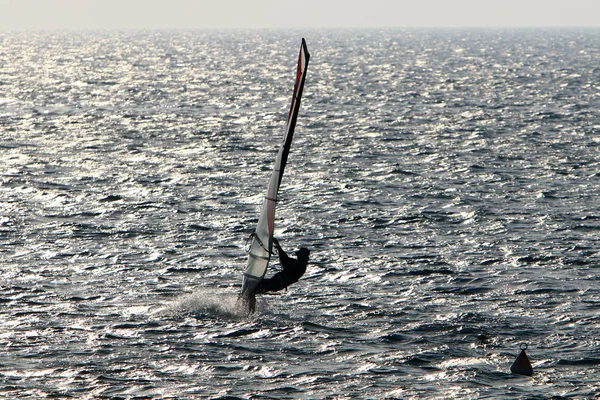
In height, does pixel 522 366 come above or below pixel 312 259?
above

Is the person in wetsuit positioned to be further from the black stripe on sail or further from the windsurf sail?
the black stripe on sail

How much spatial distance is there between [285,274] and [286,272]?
0.29ft

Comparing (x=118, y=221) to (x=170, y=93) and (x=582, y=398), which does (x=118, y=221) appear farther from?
(x=170, y=93)

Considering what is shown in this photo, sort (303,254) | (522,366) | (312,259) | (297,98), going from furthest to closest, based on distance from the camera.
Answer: (312,259) < (303,254) < (297,98) < (522,366)

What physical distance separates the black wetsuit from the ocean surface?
100 cm

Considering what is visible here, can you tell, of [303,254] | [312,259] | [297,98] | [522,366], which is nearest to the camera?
[522,366]

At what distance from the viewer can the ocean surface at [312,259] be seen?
2125 centimetres

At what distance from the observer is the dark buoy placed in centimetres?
2089

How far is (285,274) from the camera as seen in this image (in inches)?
948

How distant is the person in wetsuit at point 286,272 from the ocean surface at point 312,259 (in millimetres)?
1001

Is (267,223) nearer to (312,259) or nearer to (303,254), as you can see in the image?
(303,254)

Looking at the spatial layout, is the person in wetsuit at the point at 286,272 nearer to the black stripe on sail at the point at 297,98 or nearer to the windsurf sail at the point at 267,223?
the windsurf sail at the point at 267,223

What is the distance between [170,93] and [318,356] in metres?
79.5

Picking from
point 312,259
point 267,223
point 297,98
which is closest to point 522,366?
point 267,223
